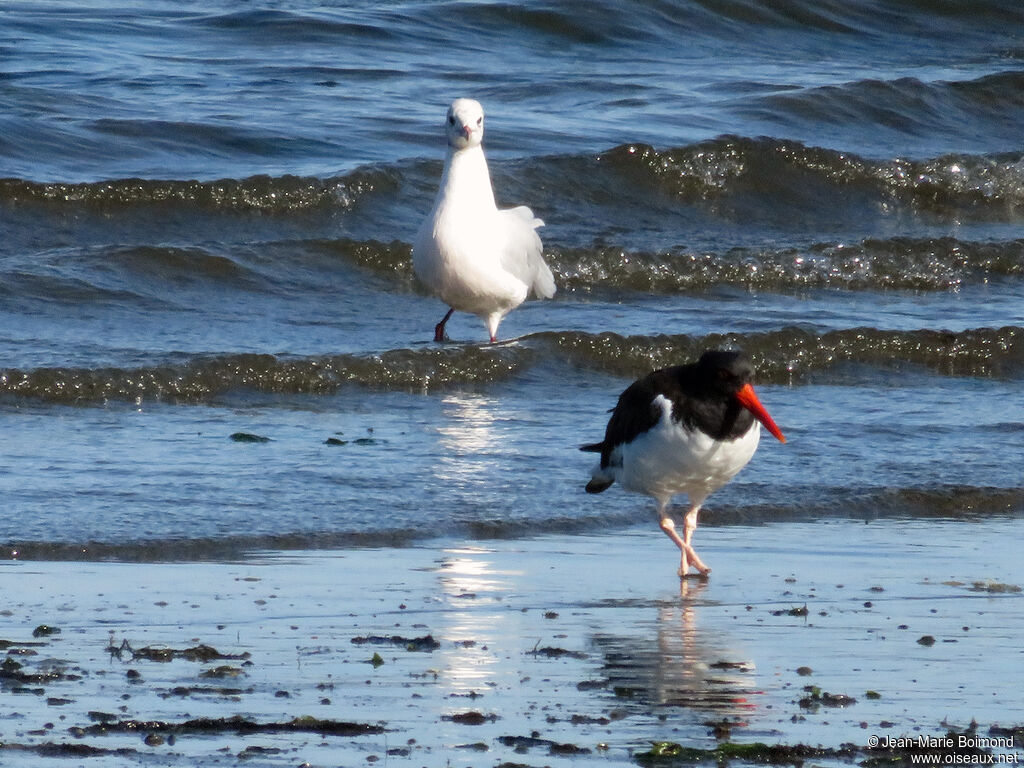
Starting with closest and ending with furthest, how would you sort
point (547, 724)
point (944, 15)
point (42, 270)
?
point (547, 724), point (42, 270), point (944, 15)

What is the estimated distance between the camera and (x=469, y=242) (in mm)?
9117

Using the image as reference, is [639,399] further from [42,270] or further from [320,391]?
[42,270]

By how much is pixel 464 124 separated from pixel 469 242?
64cm

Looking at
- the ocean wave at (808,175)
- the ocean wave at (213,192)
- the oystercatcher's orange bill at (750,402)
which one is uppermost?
the ocean wave at (808,175)

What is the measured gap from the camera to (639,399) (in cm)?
558

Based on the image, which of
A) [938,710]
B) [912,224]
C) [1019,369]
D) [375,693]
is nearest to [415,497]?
[375,693]

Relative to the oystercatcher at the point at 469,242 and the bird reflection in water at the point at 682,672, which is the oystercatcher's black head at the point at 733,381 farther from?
the oystercatcher at the point at 469,242

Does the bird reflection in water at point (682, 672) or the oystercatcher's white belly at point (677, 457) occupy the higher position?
the oystercatcher's white belly at point (677, 457)

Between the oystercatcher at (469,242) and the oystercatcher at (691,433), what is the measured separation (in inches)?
144

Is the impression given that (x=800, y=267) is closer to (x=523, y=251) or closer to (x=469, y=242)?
(x=523, y=251)

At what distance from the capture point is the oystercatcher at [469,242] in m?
9.09

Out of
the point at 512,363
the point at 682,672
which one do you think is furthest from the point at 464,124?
the point at 682,672

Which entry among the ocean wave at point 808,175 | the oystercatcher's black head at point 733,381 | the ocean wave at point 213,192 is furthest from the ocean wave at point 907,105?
the oystercatcher's black head at point 733,381

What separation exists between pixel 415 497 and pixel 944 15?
15459mm
